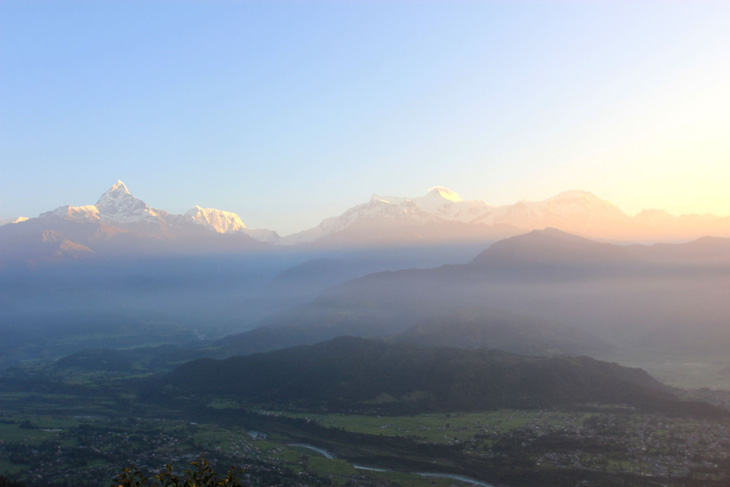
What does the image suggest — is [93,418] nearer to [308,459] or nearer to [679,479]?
[308,459]

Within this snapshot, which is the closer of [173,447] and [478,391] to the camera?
[173,447]

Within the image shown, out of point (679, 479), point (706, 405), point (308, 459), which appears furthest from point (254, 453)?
point (706, 405)

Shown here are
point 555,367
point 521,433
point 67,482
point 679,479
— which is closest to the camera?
point 679,479

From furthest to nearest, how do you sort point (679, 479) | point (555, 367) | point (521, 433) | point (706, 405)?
point (555, 367) → point (706, 405) → point (521, 433) → point (679, 479)

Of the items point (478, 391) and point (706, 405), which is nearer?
point (706, 405)

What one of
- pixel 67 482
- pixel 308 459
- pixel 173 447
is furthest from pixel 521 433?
pixel 67 482

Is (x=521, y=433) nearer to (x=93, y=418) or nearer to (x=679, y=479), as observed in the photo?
(x=679, y=479)

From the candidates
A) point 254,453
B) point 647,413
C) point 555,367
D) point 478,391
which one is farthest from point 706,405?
point 254,453

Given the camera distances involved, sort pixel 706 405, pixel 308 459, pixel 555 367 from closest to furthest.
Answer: pixel 308 459
pixel 706 405
pixel 555 367

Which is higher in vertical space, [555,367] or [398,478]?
[555,367]

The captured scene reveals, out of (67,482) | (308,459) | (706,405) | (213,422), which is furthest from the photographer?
(213,422)
